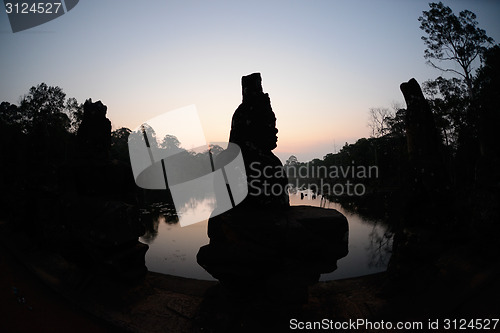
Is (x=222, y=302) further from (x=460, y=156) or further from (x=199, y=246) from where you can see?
(x=460, y=156)

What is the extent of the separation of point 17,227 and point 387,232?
55.6 ft

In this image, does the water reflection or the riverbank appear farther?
the water reflection

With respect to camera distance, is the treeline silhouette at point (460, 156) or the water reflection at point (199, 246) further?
the water reflection at point (199, 246)

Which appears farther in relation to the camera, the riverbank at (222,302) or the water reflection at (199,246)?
the water reflection at (199,246)

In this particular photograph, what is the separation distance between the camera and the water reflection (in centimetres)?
936

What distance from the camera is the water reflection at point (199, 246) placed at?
9.36m

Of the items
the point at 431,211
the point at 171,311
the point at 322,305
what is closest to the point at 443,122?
the point at 431,211

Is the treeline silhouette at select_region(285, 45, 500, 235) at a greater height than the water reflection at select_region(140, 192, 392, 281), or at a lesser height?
greater

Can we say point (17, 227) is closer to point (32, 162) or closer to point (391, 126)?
point (32, 162)

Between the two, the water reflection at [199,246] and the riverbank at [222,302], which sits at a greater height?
the riverbank at [222,302]

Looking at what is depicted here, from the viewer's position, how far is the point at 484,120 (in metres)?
6.02

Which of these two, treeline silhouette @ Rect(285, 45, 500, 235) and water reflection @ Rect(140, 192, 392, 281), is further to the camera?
water reflection @ Rect(140, 192, 392, 281)

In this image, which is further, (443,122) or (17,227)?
(443,122)

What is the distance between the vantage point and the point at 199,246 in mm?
12469
